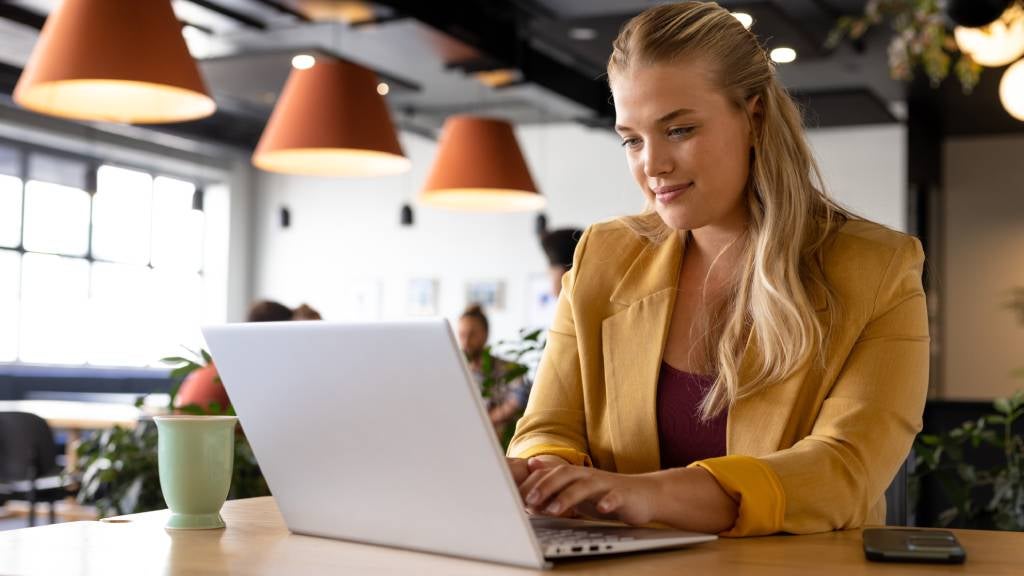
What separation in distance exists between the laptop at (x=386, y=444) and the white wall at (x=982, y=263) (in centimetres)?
945

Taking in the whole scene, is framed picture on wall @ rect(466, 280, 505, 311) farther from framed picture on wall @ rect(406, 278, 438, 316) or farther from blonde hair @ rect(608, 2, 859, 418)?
blonde hair @ rect(608, 2, 859, 418)

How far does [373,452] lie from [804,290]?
0.70 metres

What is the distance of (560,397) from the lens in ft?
5.68

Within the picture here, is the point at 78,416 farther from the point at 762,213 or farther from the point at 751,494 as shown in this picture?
the point at 751,494

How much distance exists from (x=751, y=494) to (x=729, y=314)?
428mm

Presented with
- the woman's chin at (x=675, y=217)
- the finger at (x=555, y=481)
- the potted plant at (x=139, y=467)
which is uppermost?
the woman's chin at (x=675, y=217)

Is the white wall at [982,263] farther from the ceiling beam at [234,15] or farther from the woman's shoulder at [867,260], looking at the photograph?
the woman's shoulder at [867,260]

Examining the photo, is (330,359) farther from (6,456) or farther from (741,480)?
(6,456)

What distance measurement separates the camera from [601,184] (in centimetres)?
1065

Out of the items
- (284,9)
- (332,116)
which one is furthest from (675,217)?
(284,9)

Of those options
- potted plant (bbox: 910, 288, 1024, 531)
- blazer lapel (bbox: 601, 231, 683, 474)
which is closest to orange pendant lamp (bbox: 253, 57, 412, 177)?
potted plant (bbox: 910, 288, 1024, 531)

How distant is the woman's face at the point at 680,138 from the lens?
1592mm

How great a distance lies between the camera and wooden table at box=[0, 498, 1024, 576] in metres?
1.06

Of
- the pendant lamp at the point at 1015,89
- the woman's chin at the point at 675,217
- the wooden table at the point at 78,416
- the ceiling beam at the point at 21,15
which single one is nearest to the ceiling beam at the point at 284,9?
the ceiling beam at the point at 21,15
